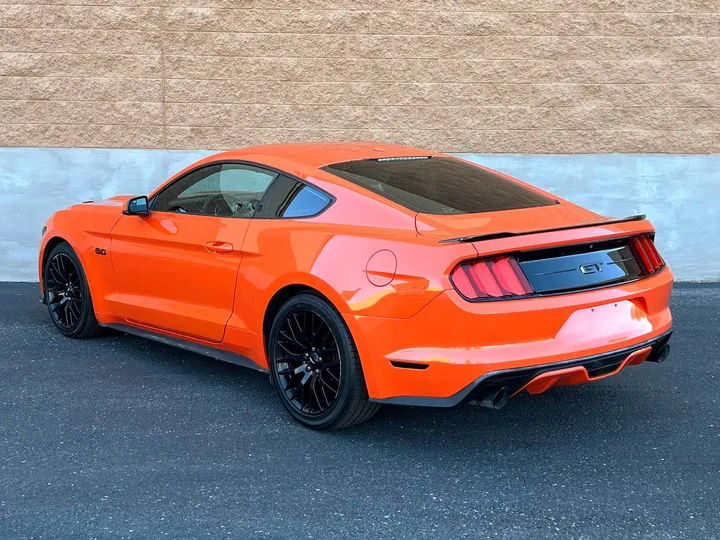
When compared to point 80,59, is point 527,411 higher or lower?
lower

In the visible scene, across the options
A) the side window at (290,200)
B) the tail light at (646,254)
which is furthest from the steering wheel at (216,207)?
the tail light at (646,254)

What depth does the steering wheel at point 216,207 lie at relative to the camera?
536cm

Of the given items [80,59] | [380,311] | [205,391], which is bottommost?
[205,391]

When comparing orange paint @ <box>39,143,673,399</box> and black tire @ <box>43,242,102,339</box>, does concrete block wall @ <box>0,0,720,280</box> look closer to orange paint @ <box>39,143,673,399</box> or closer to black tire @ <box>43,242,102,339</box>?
black tire @ <box>43,242,102,339</box>

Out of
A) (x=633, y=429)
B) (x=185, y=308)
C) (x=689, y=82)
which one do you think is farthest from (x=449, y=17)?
(x=633, y=429)

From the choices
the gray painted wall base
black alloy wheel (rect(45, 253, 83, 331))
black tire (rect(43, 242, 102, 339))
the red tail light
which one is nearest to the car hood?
the red tail light

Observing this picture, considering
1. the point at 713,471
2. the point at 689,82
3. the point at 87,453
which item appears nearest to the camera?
the point at 713,471

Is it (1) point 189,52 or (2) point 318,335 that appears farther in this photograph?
(1) point 189,52

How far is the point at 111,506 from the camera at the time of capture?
3.75 meters

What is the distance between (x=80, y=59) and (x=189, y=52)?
1211 millimetres

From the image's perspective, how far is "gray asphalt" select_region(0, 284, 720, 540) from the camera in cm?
359

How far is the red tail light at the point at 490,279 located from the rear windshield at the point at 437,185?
0.52 metres

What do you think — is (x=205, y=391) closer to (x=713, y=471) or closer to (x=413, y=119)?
(x=713, y=471)

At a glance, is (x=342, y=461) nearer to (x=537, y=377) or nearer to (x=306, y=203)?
(x=537, y=377)
